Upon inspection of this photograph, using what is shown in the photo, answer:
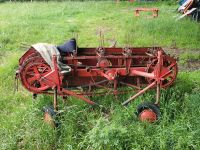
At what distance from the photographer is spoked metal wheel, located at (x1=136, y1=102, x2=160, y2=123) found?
6.49m

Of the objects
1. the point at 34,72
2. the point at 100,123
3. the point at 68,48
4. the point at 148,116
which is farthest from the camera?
the point at 68,48

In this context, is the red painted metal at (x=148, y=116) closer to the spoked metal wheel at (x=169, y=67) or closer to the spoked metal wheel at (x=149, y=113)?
the spoked metal wheel at (x=149, y=113)

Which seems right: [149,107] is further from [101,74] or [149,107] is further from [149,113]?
[101,74]

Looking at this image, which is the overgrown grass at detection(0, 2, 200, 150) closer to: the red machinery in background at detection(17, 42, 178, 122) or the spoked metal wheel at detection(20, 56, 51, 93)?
the red machinery in background at detection(17, 42, 178, 122)

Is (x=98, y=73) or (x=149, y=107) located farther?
(x=98, y=73)

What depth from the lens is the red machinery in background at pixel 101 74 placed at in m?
6.71

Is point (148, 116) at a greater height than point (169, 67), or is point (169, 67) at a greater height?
point (169, 67)

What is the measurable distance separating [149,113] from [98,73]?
122cm

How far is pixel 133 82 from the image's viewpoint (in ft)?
25.3

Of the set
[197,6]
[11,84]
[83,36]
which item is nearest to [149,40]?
[83,36]

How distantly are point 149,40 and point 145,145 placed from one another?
7.84m

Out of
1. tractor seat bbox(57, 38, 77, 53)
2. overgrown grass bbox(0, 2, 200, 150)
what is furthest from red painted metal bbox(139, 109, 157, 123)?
tractor seat bbox(57, 38, 77, 53)

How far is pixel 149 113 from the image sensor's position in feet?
21.3

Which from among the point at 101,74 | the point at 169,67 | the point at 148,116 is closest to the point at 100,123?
the point at 148,116
